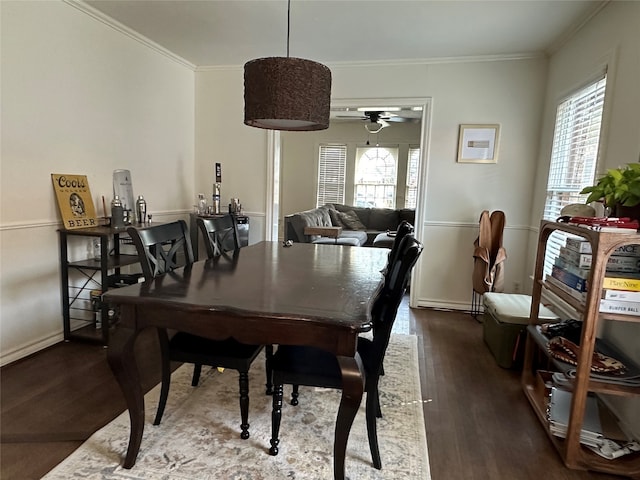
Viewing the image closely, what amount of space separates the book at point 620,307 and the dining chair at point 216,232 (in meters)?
2.04

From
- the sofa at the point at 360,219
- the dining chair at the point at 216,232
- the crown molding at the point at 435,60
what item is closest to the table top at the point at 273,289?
the dining chair at the point at 216,232

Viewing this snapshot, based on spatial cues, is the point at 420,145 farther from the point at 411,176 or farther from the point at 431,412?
the point at 411,176

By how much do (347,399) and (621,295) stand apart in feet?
4.20

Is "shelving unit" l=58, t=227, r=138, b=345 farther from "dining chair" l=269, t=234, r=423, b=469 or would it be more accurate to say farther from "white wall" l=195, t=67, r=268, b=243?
"dining chair" l=269, t=234, r=423, b=469

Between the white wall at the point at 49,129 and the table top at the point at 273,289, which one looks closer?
the table top at the point at 273,289

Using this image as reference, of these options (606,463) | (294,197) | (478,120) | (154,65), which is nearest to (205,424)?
(606,463)

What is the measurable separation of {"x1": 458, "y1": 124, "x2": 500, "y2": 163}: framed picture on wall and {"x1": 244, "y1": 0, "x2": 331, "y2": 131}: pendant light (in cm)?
228

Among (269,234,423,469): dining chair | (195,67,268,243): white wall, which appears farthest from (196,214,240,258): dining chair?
(195,67,268,243): white wall

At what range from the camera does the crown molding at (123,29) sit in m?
2.82

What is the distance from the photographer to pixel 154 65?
3.66 m

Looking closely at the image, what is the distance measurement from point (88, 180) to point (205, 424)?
2137 mm

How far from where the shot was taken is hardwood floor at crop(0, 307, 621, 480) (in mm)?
1729

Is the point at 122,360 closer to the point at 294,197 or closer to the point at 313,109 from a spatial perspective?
the point at 313,109

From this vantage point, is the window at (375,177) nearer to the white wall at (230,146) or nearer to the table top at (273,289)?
the white wall at (230,146)
